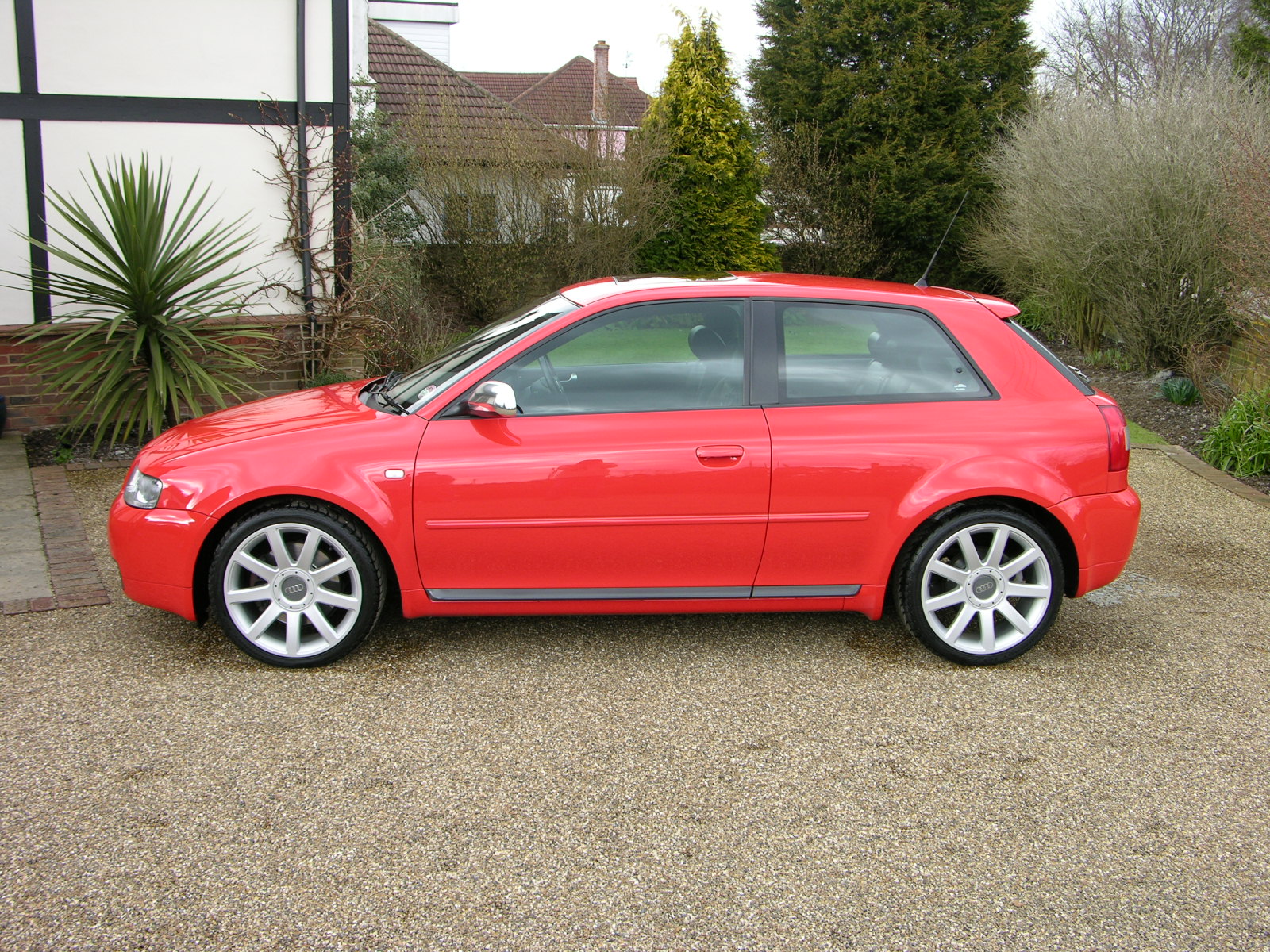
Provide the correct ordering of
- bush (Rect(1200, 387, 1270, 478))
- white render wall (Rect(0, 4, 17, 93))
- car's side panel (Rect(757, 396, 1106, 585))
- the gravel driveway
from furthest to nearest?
1. bush (Rect(1200, 387, 1270, 478))
2. white render wall (Rect(0, 4, 17, 93))
3. car's side panel (Rect(757, 396, 1106, 585))
4. the gravel driveway

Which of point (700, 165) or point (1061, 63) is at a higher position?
point (1061, 63)

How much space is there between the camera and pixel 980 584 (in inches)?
176

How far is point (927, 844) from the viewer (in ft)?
10.7

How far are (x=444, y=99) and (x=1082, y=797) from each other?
1343 cm

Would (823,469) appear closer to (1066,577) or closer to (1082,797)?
(1066,577)

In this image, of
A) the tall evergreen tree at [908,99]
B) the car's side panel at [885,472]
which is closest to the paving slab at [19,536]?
the car's side panel at [885,472]

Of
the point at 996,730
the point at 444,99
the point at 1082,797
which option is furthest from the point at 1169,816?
the point at 444,99

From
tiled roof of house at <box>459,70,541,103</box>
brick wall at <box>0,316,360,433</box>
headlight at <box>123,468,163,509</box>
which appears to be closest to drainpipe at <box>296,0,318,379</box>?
brick wall at <box>0,316,360,433</box>

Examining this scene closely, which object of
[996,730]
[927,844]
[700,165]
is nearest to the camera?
[927,844]

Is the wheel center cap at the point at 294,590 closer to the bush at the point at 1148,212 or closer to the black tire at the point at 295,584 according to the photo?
the black tire at the point at 295,584

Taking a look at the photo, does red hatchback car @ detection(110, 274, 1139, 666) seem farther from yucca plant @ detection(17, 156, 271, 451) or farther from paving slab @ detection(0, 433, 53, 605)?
yucca plant @ detection(17, 156, 271, 451)

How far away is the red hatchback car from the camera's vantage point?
4250 mm

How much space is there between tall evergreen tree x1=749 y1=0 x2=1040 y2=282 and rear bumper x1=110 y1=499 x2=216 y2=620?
17529mm

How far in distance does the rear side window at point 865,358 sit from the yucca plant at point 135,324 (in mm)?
4458
